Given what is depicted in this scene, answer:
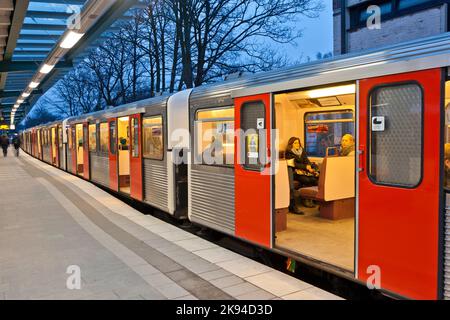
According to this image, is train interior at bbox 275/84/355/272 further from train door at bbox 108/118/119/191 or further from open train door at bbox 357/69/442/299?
→ train door at bbox 108/118/119/191

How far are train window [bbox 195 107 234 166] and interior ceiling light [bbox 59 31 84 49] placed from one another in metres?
3.51

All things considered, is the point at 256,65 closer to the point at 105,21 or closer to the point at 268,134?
the point at 105,21

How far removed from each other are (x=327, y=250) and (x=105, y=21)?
6.98m

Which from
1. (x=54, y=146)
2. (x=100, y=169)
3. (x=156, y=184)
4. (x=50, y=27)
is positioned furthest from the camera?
(x=54, y=146)

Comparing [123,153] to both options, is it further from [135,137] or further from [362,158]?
[362,158]

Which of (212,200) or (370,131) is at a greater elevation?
(370,131)

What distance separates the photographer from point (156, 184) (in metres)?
8.57

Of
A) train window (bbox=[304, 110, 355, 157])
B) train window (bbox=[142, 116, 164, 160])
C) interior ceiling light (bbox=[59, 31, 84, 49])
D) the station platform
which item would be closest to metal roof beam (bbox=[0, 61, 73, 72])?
interior ceiling light (bbox=[59, 31, 84, 49])

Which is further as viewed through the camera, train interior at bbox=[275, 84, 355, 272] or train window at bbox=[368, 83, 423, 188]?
train interior at bbox=[275, 84, 355, 272]

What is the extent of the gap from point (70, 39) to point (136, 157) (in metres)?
2.86

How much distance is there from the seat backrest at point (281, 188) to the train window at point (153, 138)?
127 inches

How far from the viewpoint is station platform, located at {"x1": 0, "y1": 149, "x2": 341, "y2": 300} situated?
4.12 m

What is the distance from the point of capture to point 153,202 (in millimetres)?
8812

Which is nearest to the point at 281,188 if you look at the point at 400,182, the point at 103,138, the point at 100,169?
the point at 400,182
